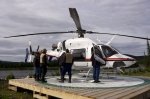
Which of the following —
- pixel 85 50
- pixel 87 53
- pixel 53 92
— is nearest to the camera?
pixel 53 92

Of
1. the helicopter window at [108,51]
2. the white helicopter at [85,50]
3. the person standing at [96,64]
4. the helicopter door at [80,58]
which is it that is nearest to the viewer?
the person standing at [96,64]

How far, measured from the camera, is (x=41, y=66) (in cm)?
1376

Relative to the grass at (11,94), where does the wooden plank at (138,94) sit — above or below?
above

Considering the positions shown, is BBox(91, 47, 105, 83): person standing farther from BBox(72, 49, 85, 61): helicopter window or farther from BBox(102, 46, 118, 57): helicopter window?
BBox(72, 49, 85, 61): helicopter window

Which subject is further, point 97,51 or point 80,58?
point 80,58

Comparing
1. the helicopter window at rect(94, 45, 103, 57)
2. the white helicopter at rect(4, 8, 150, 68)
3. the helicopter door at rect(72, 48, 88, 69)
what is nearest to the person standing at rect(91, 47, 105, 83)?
the helicopter window at rect(94, 45, 103, 57)

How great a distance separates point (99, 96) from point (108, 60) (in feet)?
15.4

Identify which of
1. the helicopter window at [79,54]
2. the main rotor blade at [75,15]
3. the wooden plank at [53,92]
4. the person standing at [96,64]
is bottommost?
the wooden plank at [53,92]

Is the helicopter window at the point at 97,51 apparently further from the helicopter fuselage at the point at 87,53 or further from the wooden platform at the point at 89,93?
the wooden platform at the point at 89,93

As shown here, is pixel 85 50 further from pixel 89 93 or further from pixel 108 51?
pixel 89 93

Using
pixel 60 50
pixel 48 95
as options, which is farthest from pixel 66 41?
pixel 48 95

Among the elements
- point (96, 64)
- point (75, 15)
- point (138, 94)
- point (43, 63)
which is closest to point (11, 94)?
point (43, 63)

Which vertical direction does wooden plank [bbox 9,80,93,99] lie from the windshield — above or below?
below

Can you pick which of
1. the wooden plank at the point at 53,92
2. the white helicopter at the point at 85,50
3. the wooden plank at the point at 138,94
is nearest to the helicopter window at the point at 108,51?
the white helicopter at the point at 85,50
